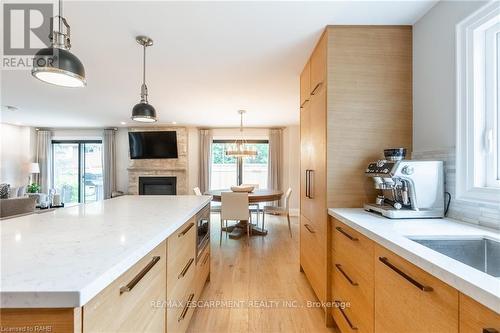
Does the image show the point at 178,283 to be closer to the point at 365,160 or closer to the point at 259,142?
the point at 365,160

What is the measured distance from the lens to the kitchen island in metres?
0.58

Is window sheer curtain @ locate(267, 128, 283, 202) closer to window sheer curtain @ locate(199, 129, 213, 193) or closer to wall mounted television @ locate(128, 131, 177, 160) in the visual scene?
window sheer curtain @ locate(199, 129, 213, 193)

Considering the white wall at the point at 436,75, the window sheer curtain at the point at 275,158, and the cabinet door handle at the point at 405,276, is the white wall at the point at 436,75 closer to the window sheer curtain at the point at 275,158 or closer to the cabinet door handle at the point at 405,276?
the cabinet door handle at the point at 405,276

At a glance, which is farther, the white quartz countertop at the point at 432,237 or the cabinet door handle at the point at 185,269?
the cabinet door handle at the point at 185,269

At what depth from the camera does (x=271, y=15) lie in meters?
1.70

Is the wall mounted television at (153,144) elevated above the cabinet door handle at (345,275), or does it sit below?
above

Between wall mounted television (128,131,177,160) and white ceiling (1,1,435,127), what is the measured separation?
1.97 meters

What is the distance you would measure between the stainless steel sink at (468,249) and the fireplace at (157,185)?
607 cm

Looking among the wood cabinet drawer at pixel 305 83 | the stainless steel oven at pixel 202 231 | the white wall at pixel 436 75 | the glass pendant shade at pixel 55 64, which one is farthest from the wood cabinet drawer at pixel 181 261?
the white wall at pixel 436 75

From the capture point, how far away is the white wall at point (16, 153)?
→ 19.4ft

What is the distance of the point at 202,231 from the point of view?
2135mm

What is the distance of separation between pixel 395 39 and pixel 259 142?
4.73 m

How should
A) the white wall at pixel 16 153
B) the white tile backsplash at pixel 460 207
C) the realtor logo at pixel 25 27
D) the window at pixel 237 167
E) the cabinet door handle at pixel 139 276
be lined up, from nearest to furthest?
the cabinet door handle at pixel 139 276 → the white tile backsplash at pixel 460 207 → the realtor logo at pixel 25 27 → the white wall at pixel 16 153 → the window at pixel 237 167

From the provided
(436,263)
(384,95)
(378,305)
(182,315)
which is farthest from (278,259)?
(436,263)
